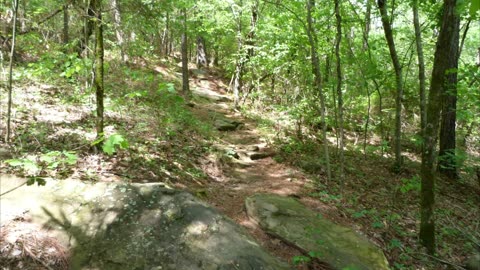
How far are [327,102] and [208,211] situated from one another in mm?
7659

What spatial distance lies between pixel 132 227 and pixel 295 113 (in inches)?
266

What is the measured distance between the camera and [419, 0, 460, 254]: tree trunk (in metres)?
4.47

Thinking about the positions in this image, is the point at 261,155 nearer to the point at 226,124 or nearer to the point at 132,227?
the point at 226,124

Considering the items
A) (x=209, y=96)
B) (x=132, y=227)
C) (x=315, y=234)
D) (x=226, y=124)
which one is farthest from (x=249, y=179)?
(x=209, y=96)

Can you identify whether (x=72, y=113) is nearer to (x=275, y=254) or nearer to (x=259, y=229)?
(x=259, y=229)

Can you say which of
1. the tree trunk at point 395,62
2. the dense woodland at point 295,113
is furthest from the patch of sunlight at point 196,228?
the tree trunk at point 395,62

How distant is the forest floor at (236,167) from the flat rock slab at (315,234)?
197mm

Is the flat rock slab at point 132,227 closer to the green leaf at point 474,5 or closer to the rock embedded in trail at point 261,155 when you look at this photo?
the green leaf at point 474,5

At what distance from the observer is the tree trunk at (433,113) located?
4473 mm

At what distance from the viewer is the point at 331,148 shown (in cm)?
1087

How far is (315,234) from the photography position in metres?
5.13

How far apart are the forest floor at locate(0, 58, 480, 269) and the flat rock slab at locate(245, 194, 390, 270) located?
Result: 197mm

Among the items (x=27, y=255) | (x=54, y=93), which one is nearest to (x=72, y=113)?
(x=54, y=93)

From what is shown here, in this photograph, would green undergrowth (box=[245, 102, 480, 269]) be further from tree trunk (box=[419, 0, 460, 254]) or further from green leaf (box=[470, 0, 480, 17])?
green leaf (box=[470, 0, 480, 17])
